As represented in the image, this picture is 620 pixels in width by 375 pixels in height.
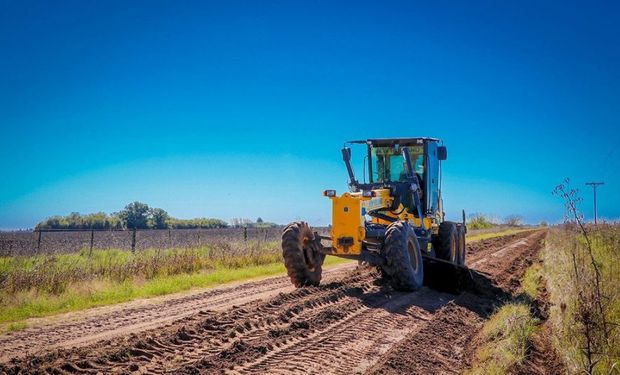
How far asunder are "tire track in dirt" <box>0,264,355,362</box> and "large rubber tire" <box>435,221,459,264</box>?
436 cm

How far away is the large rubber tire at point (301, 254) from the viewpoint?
1057cm

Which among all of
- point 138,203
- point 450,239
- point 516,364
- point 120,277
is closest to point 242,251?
point 120,277

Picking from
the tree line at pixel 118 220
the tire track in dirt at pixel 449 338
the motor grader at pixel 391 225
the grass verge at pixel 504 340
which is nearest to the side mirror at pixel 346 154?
the motor grader at pixel 391 225

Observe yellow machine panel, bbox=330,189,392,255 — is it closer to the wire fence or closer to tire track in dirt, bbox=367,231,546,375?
tire track in dirt, bbox=367,231,546,375

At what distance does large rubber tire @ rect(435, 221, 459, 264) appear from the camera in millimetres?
13312

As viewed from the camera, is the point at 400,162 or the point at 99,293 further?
the point at 400,162

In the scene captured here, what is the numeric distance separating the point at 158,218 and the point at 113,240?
23.2 m

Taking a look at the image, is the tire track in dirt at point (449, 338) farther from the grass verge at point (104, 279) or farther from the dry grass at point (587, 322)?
the grass verge at point (104, 279)

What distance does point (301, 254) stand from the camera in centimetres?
1060

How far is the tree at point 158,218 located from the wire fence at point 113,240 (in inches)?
646

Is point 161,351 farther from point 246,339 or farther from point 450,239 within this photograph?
point 450,239

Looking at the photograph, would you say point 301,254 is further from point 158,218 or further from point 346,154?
point 158,218

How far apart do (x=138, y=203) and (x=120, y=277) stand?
30.9 m

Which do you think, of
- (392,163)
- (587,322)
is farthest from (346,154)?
(587,322)
